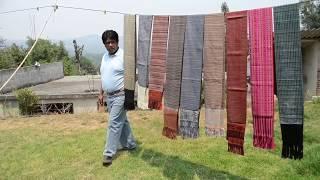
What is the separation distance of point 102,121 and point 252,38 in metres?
6.14

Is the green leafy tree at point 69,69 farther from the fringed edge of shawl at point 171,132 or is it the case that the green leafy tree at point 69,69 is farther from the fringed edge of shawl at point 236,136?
the fringed edge of shawl at point 236,136

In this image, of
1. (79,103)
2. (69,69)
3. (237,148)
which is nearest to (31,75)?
(79,103)

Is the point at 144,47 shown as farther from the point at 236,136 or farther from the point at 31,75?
the point at 31,75

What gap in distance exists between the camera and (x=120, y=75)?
5.89m

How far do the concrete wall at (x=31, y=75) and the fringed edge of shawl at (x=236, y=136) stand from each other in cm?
1898

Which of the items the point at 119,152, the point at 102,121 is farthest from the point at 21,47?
the point at 119,152

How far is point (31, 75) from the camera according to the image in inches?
1091

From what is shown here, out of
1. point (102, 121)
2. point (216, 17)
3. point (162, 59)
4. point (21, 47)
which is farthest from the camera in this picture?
point (21, 47)

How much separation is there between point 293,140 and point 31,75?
25.5m

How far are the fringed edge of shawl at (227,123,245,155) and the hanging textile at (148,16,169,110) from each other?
98 cm

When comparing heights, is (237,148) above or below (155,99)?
below

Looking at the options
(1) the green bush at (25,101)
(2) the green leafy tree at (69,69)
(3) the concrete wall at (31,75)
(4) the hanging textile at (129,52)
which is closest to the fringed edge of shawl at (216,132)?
(4) the hanging textile at (129,52)

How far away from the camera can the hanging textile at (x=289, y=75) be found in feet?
12.5

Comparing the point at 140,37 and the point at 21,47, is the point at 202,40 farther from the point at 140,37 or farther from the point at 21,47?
the point at 21,47
